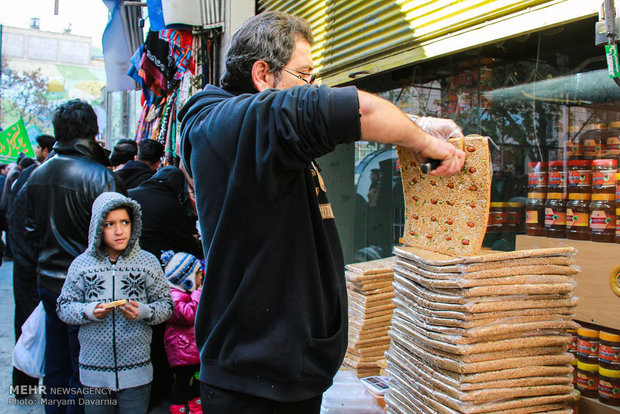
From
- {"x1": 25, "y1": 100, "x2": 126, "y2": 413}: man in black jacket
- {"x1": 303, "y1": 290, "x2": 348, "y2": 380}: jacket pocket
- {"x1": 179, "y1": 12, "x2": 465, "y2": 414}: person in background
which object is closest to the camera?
{"x1": 179, "y1": 12, "x2": 465, "y2": 414}: person in background

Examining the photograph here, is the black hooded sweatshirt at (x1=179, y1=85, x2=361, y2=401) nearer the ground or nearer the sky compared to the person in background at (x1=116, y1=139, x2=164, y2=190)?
nearer the ground

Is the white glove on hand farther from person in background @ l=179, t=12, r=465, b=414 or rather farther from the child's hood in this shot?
the child's hood

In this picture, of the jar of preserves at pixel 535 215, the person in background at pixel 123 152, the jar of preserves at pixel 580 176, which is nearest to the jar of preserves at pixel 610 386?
the jar of preserves at pixel 535 215

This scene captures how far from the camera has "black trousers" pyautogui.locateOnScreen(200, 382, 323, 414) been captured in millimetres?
1444

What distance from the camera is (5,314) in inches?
279

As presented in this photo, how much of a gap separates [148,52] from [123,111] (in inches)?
297

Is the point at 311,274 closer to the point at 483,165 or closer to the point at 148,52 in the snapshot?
the point at 483,165

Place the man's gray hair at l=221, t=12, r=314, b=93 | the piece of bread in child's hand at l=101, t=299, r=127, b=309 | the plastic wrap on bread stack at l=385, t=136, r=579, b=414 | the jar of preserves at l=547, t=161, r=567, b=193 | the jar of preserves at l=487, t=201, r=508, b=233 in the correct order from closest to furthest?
the man's gray hair at l=221, t=12, r=314, b=93 < the plastic wrap on bread stack at l=385, t=136, r=579, b=414 < the jar of preserves at l=547, t=161, r=567, b=193 < the piece of bread in child's hand at l=101, t=299, r=127, b=309 < the jar of preserves at l=487, t=201, r=508, b=233

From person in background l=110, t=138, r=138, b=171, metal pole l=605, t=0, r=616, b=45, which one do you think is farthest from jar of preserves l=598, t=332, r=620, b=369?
person in background l=110, t=138, r=138, b=171

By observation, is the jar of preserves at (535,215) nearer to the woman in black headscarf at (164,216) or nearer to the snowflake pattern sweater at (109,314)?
the snowflake pattern sweater at (109,314)

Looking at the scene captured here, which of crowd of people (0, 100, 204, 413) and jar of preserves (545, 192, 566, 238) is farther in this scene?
crowd of people (0, 100, 204, 413)

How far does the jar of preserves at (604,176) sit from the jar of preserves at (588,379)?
0.82 metres

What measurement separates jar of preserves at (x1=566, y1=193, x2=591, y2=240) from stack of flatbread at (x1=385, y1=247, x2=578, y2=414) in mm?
544

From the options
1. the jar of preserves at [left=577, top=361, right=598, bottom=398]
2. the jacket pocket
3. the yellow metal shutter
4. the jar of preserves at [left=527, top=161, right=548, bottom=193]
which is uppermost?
the yellow metal shutter
